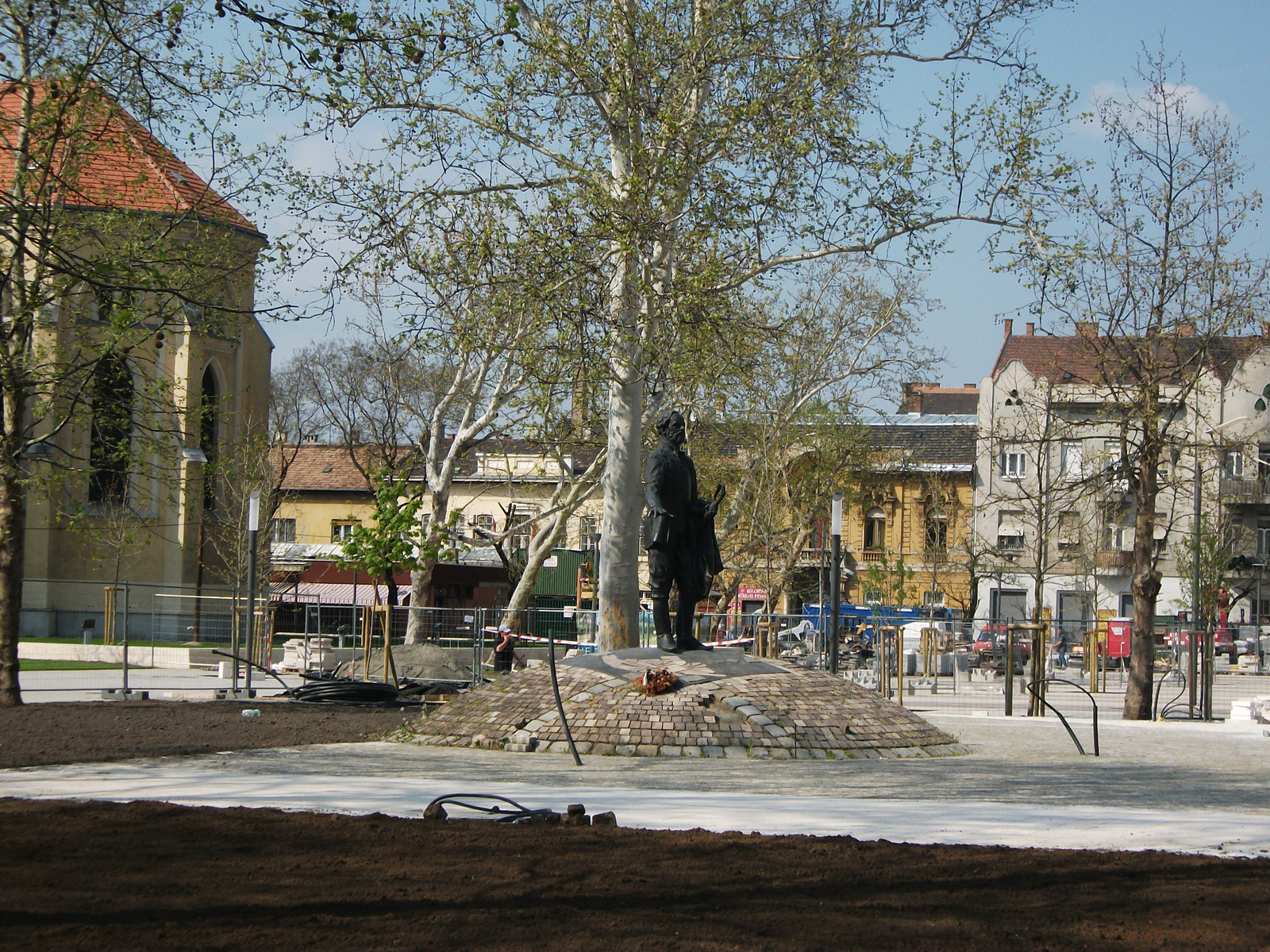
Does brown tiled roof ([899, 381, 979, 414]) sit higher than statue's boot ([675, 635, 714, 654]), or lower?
higher

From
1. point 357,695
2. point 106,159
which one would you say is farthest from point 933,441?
point 106,159

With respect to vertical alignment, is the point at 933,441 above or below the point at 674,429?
above

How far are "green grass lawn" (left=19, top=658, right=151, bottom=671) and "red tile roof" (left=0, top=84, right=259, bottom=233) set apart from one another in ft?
47.5

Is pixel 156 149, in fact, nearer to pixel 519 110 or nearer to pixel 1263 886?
pixel 519 110

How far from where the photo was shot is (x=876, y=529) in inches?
2562

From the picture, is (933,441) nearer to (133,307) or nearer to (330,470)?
(330,470)

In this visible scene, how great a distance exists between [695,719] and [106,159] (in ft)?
35.1

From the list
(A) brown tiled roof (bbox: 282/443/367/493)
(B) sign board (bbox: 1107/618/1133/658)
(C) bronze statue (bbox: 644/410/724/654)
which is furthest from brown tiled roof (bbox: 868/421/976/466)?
(C) bronze statue (bbox: 644/410/724/654)

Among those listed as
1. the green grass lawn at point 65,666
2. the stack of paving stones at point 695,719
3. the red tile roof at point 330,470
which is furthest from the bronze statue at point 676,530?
the red tile roof at point 330,470

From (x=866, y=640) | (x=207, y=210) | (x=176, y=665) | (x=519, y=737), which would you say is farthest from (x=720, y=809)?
(x=176, y=665)

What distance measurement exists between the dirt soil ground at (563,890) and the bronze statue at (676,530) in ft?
21.0

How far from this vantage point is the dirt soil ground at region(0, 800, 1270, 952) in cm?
511

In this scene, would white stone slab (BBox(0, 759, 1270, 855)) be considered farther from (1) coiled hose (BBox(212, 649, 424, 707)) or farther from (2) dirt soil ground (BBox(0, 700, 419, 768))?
(1) coiled hose (BBox(212, 649, 424, 707))

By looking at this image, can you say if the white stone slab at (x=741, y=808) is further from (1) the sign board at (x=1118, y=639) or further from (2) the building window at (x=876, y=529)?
(2) the building window at (x=876, y=529)
